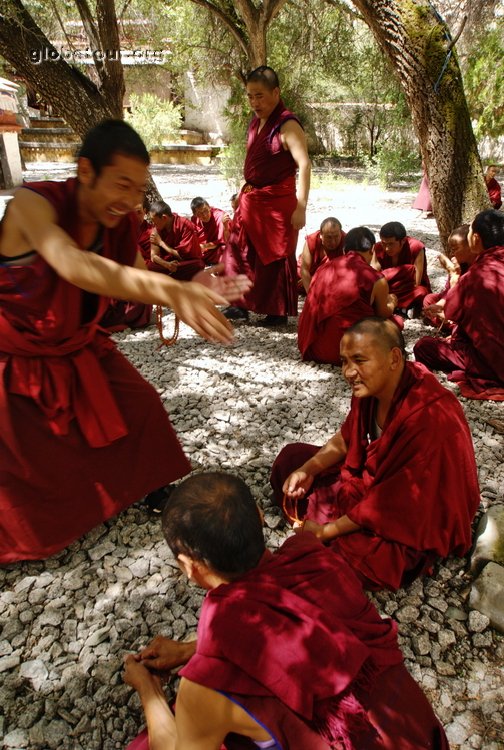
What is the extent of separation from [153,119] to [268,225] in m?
17.2

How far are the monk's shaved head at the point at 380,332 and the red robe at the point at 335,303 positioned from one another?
1.81m

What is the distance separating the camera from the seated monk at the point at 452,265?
4238 millimetres

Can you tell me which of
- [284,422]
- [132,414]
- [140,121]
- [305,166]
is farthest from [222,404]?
[140,121]

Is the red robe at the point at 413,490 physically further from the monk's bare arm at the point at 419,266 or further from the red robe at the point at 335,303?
the monk's bare arm at the point at 419,266

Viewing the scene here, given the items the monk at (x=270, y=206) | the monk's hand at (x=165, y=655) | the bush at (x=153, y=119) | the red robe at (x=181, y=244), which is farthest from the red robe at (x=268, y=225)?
the bush at (x=153, y=119)

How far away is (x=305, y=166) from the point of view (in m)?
4.30

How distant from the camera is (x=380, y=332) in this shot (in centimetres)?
205

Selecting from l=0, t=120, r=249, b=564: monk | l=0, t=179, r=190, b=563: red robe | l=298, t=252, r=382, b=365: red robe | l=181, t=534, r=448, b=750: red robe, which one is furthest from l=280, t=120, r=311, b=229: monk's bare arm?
l=181, t=534, r=448, b=750: red robe

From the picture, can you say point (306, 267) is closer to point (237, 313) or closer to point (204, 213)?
point (237, 313)

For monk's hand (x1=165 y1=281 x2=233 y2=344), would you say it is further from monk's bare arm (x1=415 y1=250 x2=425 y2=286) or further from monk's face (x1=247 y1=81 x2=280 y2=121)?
monk's bare arm (x1=415 y1=250 x2=425 y2=286)

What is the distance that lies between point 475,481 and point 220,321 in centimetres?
134

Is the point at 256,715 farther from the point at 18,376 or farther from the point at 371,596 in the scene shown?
the point at 18,376

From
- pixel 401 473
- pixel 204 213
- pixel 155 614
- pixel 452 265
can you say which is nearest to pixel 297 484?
pixel 401 473

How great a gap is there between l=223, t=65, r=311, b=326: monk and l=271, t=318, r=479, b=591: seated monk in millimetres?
2613
